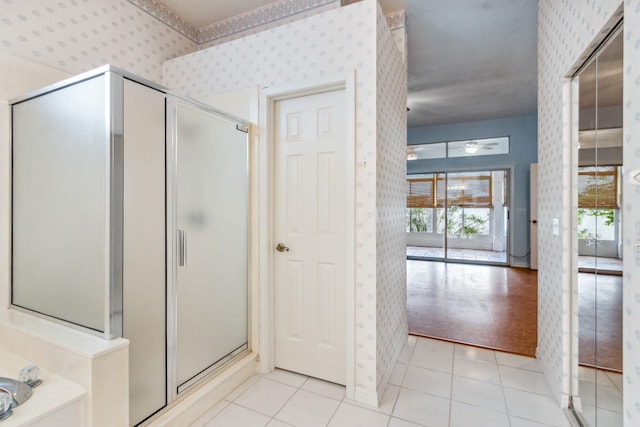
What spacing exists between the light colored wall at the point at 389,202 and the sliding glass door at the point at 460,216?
14.4 ft

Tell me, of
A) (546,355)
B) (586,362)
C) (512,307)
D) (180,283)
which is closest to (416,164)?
(512,307)

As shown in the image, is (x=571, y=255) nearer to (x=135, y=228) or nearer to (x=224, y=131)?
(x=224, y=131)

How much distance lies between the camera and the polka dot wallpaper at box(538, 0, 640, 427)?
1.15 m

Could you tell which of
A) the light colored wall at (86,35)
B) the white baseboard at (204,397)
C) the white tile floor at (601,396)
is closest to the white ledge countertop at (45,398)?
the white baseboard at (204,397)

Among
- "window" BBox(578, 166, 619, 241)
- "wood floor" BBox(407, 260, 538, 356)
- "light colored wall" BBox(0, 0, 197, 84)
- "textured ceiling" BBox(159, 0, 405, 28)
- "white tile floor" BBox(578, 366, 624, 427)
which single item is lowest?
"wood floor" BBox(407, 260, 538, 356)

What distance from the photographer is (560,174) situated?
6.31 ft

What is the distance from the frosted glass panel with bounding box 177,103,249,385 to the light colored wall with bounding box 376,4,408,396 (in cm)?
102

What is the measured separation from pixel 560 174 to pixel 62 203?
292cm

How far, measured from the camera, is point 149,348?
63.1 inches

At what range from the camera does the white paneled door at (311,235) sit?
2148mm

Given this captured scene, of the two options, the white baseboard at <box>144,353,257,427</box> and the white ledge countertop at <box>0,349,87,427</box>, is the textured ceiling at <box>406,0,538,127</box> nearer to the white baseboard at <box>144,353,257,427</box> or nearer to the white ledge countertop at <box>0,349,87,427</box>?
the white baseboard at <box>144,353,257,427</box>

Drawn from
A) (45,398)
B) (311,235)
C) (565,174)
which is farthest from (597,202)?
(45,398)

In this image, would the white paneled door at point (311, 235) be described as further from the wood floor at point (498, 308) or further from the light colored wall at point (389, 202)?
the wood floor at point (498, 308)

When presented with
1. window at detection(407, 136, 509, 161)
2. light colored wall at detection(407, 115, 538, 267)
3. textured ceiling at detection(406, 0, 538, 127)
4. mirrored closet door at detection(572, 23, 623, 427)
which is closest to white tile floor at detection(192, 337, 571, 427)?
mirrored closet door at detection(572, 23, 623, 427)
